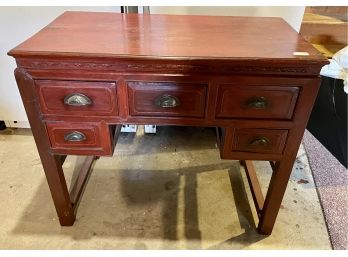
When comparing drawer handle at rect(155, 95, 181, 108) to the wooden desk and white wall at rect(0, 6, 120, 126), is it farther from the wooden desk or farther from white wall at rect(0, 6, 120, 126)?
white wall at rect(0, 6, 120, 126)

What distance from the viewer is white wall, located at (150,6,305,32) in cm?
130

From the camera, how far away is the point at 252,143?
0.89 meters

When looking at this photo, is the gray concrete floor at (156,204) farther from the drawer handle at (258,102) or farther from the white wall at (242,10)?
the white wall at (242,10)

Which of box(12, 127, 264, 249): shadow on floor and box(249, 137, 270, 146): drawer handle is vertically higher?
box(249, 137, 270, 146): drawer handle

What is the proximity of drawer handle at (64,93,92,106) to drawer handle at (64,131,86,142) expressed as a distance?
11cm

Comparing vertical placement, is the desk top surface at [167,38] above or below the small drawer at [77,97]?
above

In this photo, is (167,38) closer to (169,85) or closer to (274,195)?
(169,85)

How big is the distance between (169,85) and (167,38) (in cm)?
19

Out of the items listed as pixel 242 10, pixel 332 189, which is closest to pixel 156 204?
pixel 332 189

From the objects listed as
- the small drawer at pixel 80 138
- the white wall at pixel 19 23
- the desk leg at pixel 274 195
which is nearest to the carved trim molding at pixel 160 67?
the small drawer at pixel 80 138

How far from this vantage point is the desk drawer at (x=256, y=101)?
778 millimetres

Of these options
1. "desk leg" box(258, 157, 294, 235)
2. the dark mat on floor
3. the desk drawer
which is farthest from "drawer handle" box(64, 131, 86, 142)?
the dark mat on floor

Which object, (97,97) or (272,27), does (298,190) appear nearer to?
(272,27)

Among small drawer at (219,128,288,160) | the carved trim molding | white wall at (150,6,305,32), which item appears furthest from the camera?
white wall at (150,6,305,32)
